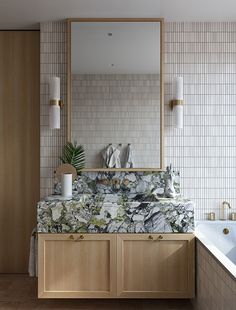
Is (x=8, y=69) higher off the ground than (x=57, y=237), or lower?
higher

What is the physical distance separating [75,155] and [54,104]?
1.50 ft

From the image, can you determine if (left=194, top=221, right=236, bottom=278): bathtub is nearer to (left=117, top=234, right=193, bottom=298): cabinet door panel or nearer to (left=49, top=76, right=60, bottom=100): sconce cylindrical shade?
(left=117, top=234, right=193, bottom=298): cabinet door panel

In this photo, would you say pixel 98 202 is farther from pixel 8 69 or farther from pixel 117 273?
pixel 8 69

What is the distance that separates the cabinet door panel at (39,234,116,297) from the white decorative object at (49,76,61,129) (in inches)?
37.0

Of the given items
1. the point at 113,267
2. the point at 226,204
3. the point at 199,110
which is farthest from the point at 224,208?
the point at 113,267

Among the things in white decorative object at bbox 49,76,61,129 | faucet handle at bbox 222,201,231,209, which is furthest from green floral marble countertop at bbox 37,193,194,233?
white decorative object at bbox 49,76,61,129

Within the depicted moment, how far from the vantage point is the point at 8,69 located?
4.04m

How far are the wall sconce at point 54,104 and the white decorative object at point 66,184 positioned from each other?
1.45 feet

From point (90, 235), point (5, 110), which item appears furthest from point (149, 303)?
point (5, 110)

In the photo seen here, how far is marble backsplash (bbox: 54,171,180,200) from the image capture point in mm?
3742

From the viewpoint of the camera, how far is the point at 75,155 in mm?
3643

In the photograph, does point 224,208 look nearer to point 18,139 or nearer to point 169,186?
point 169,186

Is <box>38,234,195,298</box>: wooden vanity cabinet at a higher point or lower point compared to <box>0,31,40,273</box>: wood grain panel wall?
lower

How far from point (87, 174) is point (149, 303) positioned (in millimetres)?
1166
